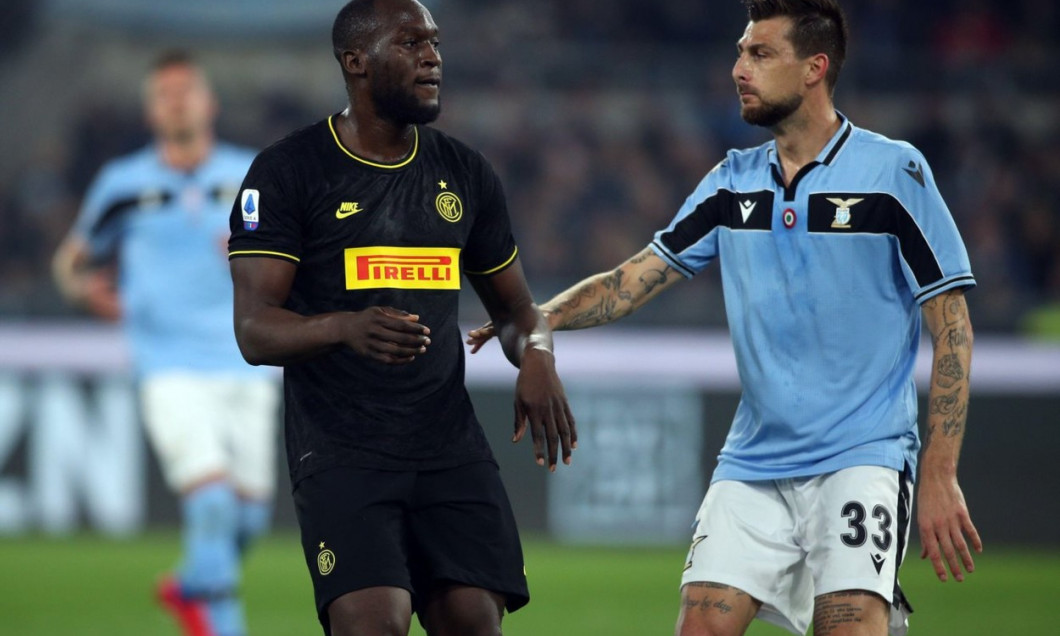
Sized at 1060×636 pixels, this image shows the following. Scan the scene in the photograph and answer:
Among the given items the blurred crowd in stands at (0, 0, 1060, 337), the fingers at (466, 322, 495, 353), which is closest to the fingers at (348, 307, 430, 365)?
the fingers at (466, 322, 495, 353)

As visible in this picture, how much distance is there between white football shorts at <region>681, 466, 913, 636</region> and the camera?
4.61 m

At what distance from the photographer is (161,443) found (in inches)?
320

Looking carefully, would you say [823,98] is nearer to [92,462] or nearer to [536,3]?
[92,462]

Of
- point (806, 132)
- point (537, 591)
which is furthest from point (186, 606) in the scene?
point (806, 132)

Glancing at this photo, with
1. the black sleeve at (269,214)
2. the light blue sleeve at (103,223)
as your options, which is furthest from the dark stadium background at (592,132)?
the black sleeve at (269,214)

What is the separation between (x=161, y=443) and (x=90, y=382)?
3647 mm

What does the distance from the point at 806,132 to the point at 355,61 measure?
4.77 feet

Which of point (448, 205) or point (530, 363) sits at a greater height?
point (448, 205)

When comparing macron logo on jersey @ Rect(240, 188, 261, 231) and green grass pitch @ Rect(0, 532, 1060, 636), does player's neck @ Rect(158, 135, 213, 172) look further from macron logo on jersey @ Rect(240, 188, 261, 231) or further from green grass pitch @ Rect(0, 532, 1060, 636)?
macron logo on jersey @ Rect(240, 188, 261, 231)

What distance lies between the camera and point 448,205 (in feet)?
15.2

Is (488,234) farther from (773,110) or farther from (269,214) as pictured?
(773,110)

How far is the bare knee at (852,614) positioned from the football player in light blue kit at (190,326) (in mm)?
3843

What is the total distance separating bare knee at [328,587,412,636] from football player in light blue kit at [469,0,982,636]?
0.92 meters

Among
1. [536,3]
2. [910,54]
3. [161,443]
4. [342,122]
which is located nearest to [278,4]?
[536,3]
